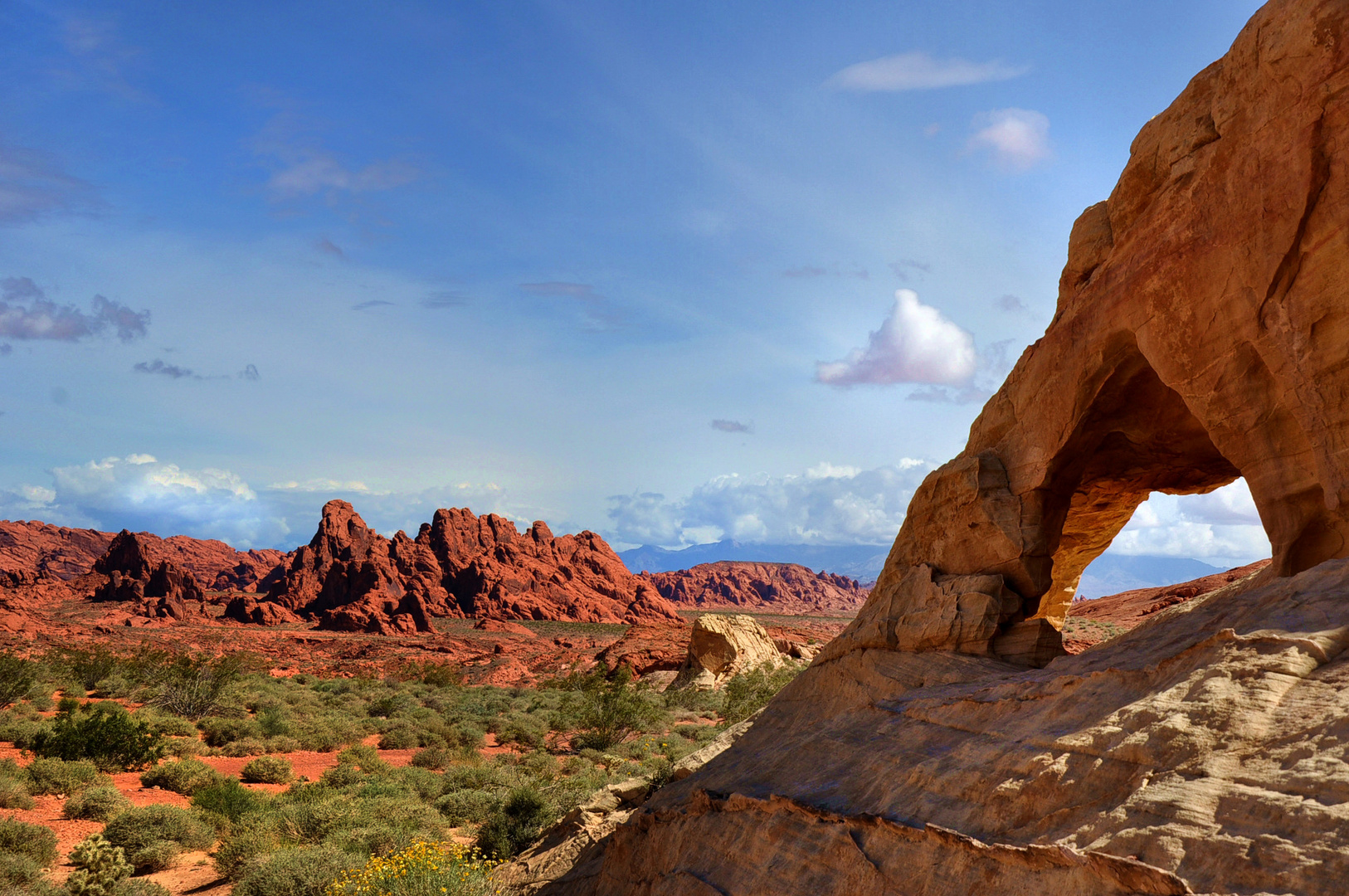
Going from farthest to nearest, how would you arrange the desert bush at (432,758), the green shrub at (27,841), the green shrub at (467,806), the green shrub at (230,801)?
the desert bush at (432,758) < the green shrub at (467,806) < the green shrub at (230,801) < the green shrub at (27,841)

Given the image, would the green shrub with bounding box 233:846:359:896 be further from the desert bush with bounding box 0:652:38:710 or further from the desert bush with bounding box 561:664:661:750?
the desert bush with bounding box 0:652:38:710

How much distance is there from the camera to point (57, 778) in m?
15.5

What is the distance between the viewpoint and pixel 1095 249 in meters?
9.08

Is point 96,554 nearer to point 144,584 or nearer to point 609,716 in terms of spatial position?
point 144,584

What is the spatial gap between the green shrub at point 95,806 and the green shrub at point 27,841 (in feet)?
5.92

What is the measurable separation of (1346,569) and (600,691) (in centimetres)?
2493

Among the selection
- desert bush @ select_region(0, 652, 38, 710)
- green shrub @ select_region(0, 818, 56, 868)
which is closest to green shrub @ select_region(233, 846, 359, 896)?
green shrub @ select_region(0, 818, 56, 868)

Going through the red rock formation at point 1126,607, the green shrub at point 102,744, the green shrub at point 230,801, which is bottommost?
the green shrub at point 230,801

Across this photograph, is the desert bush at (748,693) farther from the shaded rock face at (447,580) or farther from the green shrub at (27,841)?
the shaded rock face at (447,580)

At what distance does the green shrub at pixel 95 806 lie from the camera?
46.4ft

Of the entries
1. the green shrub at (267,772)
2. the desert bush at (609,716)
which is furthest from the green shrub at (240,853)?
the desert bush at (609,716)

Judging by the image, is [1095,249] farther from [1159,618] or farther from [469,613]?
[469,613]

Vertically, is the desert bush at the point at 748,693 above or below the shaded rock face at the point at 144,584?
below

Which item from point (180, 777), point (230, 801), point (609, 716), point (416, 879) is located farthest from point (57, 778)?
point (609, 716)
